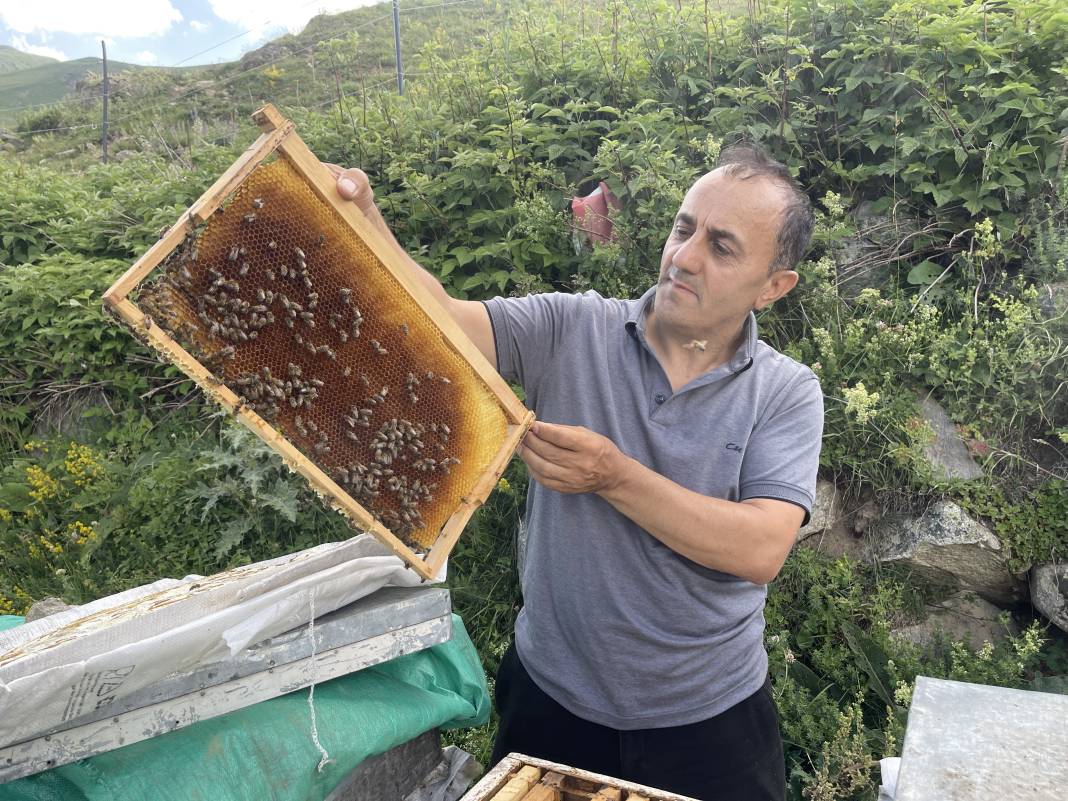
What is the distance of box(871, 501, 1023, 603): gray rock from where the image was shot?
4586mm

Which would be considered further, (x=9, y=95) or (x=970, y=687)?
(x=9, y=95)

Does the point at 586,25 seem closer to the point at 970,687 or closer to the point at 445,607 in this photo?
the point at 445,607

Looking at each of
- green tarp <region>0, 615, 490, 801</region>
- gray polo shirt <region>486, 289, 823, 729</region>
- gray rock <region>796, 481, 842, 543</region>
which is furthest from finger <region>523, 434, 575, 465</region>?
gray rock <region>796, 481, 842, 543</region>

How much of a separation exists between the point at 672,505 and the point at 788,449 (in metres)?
0.51

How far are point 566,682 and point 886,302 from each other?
141 inches

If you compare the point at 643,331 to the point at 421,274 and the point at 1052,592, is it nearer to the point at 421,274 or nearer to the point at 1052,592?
the point at 421,274

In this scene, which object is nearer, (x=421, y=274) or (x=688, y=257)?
(x=421, y=274)

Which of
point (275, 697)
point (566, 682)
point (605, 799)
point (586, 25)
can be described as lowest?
point (566, 682)

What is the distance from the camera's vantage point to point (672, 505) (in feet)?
7.85

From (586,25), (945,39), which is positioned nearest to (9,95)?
(586,25)

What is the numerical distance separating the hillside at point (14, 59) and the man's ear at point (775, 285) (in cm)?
7225

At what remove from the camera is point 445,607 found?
2439 millimetres

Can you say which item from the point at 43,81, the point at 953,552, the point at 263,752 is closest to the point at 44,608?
the point at 263,752

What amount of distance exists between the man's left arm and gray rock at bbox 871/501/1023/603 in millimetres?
2552
